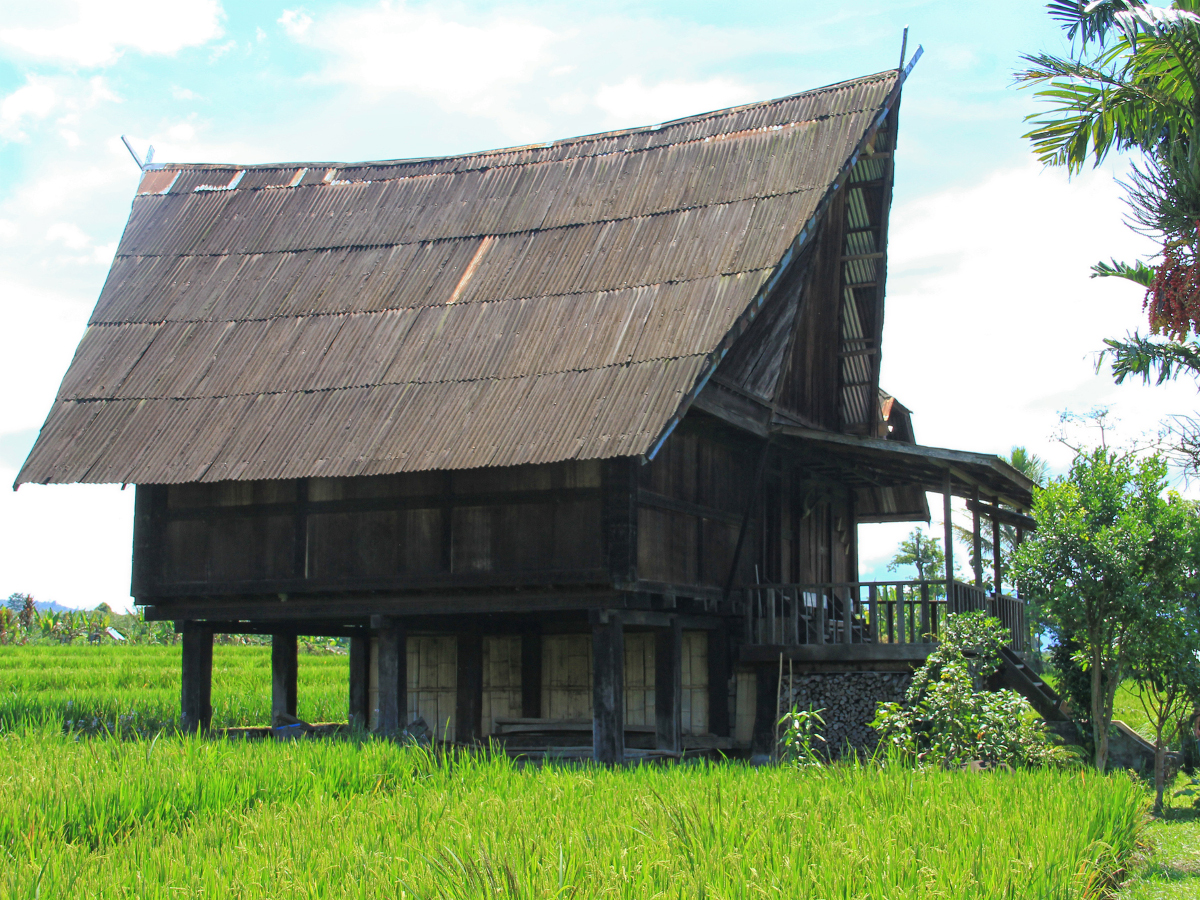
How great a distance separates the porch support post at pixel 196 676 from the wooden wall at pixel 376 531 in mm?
946

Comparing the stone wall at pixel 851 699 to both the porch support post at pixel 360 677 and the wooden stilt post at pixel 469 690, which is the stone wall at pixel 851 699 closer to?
the wooden stilt post at pixel 469 690

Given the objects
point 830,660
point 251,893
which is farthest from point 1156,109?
point 251,893

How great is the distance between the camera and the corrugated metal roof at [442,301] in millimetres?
12711

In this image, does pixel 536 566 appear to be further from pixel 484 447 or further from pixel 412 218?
pixel 412 218

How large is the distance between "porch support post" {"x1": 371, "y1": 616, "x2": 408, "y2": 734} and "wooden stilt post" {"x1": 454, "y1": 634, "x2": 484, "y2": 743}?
1.60 metres

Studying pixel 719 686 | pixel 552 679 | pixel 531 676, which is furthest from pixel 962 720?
pixel 531 676

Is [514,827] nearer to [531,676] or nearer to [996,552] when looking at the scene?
[531,676]

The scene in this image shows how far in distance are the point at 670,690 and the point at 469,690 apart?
10.4 ft

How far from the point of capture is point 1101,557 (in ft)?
40.1

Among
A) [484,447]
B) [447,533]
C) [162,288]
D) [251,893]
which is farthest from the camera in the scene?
[162,288]

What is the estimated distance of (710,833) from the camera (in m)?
6.72

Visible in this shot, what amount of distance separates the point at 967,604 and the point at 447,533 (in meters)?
6.15

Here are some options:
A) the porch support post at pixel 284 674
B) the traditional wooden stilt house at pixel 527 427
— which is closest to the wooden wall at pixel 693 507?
the traditional wooden stilt house at pixel 527 427

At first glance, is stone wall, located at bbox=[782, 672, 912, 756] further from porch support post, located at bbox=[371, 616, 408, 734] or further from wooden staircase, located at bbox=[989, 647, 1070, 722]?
porch support post, located at bbox=[371, 616, 408, 734]
